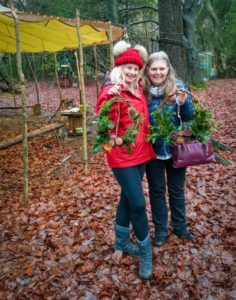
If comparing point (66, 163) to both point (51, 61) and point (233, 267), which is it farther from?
point (51, 61)

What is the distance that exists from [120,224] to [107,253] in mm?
471

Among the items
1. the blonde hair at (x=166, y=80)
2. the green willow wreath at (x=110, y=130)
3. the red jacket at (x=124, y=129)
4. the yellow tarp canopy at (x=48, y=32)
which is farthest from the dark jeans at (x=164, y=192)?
the yellow tarp canopy at (x=48, y=32)

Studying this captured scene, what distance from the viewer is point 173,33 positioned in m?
6.57

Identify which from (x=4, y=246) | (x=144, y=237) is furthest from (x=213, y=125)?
(x=4, y=246)

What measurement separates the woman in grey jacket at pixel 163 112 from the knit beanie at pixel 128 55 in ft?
0.51

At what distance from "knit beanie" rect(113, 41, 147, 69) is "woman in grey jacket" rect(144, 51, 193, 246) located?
0.16 m

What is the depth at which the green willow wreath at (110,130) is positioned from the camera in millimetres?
2854

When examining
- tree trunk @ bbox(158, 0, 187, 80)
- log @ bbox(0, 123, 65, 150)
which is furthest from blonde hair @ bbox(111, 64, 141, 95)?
log @ bbox(0, 123, 65, 150)

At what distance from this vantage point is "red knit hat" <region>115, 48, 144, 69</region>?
2906 millimetres

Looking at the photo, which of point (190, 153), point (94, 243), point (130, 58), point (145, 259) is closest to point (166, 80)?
point (130, 58)

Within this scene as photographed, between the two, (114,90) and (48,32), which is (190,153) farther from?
(48,32)

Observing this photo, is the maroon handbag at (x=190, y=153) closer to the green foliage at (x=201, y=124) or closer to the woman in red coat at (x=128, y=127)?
the green foliage at (x=201, y=124)

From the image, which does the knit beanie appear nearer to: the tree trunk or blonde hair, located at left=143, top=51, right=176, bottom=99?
blonde hair, located at left=143, top=51, right=176, bottom=99

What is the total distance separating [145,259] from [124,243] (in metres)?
0.38
